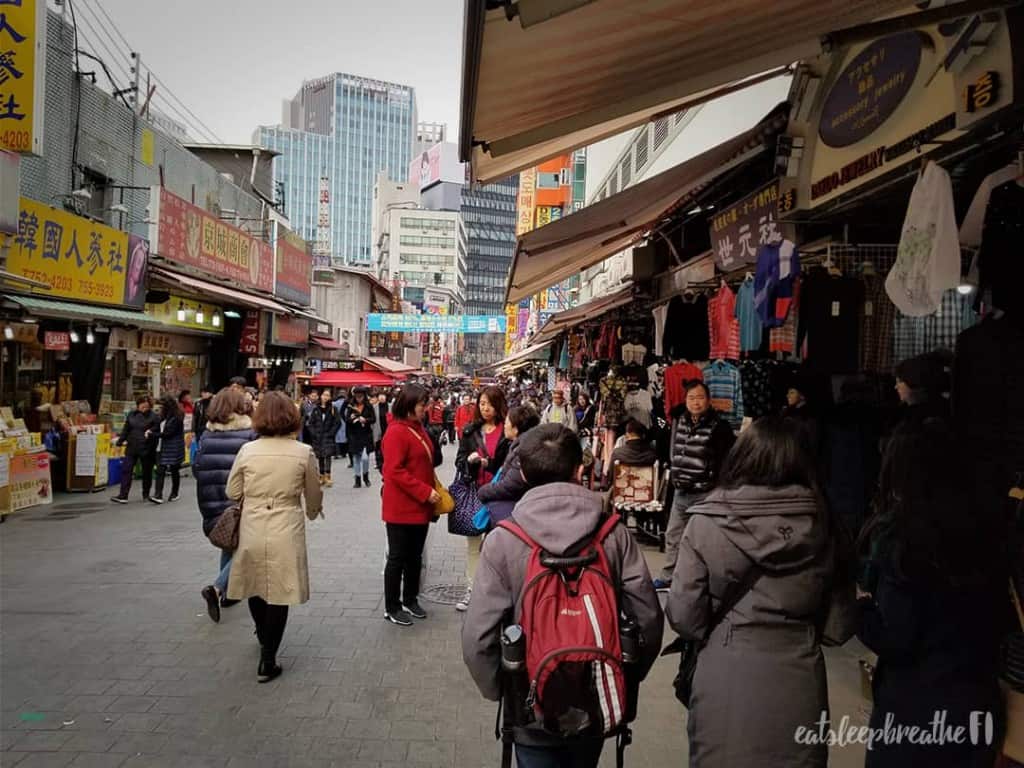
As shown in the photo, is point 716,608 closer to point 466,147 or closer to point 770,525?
point 770,525

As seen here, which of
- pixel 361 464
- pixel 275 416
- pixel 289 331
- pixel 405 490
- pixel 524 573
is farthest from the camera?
pixel 289 331

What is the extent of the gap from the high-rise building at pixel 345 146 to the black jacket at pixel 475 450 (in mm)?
176033

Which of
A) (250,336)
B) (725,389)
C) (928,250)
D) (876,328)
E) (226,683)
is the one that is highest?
(250,336)

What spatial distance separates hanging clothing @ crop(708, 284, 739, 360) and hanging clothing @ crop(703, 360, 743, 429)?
11.8 inches

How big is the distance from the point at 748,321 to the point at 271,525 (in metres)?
3.81

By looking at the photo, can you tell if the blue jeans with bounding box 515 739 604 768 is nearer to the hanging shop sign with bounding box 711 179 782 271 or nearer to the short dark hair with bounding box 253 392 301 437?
the short dark hair with bounding box 253 392 301 437

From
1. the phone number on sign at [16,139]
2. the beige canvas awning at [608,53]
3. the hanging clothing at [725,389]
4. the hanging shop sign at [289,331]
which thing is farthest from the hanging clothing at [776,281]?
the hanging shop sign at [289,331]

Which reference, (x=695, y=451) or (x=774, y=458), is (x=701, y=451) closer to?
(x=695, y=451)

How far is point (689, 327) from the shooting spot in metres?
7.07

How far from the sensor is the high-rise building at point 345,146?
178 m

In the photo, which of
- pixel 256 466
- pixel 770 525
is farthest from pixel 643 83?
pixel 256 466

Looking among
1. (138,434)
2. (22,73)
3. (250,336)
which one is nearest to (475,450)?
(22,73)

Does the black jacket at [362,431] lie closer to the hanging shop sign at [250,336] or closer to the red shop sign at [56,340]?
the red shop sign at [56,340]

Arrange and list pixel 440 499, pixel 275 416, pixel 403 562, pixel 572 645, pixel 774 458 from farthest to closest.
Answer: pixel 403 562
pixel 440 499
pixel 275 416
pixel 774 458
pixel 572 645
